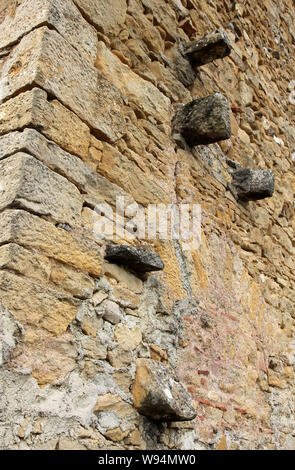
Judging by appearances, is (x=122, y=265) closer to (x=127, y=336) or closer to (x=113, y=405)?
(x=127, y=336)

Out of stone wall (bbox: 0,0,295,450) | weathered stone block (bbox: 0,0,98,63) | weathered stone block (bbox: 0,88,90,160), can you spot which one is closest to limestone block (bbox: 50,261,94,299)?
stone wall (bbox: 0,0,295,450)

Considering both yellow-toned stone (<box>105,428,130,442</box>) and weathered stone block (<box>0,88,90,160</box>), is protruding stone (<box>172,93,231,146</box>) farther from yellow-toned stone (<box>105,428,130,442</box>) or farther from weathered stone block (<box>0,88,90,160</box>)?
yellow-toned stone (<box>105,428,130,442</box>)

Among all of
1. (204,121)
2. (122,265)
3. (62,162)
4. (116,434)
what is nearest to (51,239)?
(62,162)

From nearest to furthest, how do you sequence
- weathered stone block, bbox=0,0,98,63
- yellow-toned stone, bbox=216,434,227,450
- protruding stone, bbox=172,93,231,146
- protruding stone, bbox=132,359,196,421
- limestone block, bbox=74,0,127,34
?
protruding stone, bbox=132,359,196,421, weathered stone block, bbox=0,0,98,63, limestone block, bbox=74,0,127,34, yellow-toned stone, bbox=216,434,227,450, protruding stone, bbox=172,93,231,146

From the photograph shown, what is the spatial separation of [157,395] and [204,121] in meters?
1.71

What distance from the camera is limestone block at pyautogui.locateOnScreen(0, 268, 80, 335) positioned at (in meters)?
1.69

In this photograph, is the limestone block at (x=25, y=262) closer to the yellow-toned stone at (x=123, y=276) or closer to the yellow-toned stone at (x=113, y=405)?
the yellow-toned stone at (x=123, y=276)

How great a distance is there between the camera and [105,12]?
2.55 meters

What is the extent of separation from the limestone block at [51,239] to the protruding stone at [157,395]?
49cm

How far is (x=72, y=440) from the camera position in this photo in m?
1.76

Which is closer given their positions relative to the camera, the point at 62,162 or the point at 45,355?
the point at 45,355

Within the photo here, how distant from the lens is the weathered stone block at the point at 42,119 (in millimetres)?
1949

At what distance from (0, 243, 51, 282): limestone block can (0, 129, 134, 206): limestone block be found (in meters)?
0.40
